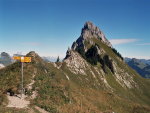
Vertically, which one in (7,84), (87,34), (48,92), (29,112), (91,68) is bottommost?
(29,112)

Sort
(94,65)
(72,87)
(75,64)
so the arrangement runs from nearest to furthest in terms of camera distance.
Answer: (72,87)
(75,64)
(94,65)

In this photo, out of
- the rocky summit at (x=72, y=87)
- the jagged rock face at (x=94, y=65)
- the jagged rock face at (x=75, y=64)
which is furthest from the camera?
the jagged rock face at (x=94, y=65)

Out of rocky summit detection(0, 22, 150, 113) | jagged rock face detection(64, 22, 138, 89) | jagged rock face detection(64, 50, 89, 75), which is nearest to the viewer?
rocky summit detection(0, 22, 150, 113)

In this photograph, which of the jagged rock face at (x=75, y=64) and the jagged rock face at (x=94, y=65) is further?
Answer: the jagged rock face at (x=94, y=65)

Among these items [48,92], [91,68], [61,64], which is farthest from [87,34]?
[48,92]

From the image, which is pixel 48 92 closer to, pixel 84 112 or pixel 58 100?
pixel 58 100

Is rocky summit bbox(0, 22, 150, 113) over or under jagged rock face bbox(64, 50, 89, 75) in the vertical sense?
under

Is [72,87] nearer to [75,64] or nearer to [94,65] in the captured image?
[75,64]

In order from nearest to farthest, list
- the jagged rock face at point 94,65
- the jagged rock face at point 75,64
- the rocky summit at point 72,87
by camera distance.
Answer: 1. the rocky summit at point 72,87
2. the jagged rock face at point 75,64
3. the jagged rock face at point 94,65

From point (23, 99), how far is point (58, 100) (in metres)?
7.35

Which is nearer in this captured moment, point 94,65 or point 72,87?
point 72,87

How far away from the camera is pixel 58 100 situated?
35125 millimetres

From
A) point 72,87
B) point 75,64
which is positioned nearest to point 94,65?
point 75,64

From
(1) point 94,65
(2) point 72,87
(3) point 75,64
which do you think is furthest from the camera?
(1) point 94,65
